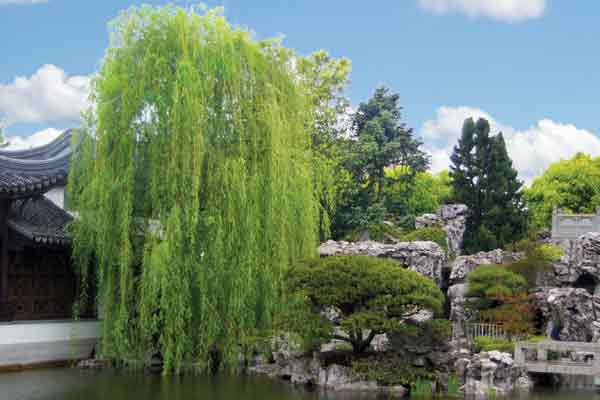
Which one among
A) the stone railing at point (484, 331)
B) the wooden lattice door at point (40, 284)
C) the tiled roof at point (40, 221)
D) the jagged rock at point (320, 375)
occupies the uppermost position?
the tiled roof at point (40, 221)

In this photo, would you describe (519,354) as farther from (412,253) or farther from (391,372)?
(412,253)

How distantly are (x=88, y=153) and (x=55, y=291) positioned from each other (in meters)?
3.08

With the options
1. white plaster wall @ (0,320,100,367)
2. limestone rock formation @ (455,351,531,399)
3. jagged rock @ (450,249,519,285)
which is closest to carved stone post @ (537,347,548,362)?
limestone rock formation @ (455,351,531,399)

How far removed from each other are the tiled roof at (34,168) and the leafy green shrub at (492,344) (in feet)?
27.5

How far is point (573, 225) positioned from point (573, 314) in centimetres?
Result: 982

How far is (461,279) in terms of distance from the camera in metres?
18.2

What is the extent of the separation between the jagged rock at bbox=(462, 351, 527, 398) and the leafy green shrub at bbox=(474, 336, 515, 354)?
3.35 ft

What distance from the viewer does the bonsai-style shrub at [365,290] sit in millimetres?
12352

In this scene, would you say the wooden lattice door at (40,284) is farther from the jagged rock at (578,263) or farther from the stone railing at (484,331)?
Result: the jagged rock at (578,263)

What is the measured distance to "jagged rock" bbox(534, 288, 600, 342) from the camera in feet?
48.8

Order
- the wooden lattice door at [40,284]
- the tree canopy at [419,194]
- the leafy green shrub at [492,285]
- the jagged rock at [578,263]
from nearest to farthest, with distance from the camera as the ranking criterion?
the wooden lattice door at [40,284] < the leafy green shrub at [492,285] < the jagged rock at [578,263] < the tree canopy at [419,194]

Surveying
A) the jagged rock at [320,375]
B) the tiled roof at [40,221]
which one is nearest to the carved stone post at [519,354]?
the jagged rock at [320,375]

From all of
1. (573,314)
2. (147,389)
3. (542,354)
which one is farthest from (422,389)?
(573,314)

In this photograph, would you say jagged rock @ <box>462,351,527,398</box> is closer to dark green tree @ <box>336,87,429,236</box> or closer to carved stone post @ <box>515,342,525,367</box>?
carved stone post @ <box>515,342,525,367</box>
